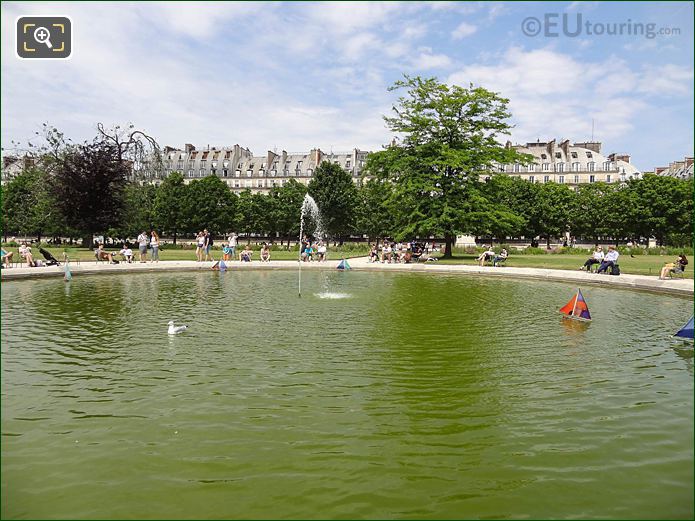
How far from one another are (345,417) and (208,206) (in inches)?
2998

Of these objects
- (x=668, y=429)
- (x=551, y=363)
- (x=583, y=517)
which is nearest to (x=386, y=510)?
(x=583, y=517)

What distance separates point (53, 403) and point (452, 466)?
5.85 metres

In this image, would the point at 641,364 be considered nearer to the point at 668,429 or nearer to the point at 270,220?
the point at 668,429

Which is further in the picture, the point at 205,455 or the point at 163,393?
the point at 163,393

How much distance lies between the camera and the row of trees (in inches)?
1629

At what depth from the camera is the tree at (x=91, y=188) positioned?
149 ft

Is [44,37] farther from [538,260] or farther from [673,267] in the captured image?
[538,260]

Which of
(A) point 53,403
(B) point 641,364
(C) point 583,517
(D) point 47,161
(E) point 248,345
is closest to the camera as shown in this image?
(C) point 583,517

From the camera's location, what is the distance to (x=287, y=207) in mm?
85875

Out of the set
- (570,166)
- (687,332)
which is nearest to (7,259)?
(687,332)

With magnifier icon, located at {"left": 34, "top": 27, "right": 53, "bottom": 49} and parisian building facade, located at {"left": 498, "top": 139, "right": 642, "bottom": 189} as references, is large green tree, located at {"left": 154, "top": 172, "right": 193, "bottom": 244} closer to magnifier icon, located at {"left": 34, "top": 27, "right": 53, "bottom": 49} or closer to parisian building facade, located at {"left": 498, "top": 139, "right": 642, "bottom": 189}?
parisian building facade, located at {"left": 498, "top": 139, "right": 642, "bottom": 189}

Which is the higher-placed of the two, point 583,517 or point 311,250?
point 311,250

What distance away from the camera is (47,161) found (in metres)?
54.6

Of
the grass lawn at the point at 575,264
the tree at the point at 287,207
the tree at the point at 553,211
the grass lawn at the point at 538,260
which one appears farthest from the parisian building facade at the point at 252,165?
the grass lawn at the point at 575,264
